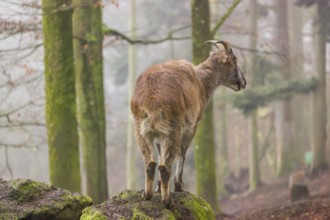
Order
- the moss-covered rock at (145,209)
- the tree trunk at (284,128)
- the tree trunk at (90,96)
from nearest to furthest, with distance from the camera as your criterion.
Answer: the moss-covered rock at (145,209) < the tree trunk at (90,96) < the tree trunk at (284,128)

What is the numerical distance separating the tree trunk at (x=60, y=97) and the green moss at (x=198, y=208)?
407 cm

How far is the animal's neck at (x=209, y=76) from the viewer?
784 centimetres

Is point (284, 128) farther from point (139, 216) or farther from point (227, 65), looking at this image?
point (139, 216)

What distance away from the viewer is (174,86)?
20.9 ft

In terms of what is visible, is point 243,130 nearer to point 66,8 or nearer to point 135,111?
point 66,8

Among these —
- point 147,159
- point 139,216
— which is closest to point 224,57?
point 147,159

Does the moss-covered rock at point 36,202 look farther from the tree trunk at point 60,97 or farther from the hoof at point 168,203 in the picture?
the tree trunk at point 60,97

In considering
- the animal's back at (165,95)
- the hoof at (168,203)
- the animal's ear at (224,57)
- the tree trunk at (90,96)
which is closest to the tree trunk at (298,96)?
the tree trunk at (90,96)

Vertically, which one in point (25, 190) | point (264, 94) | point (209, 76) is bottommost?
point (25, 190)

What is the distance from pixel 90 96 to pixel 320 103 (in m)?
9.72

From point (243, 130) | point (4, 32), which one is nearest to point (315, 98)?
point (4, 32)

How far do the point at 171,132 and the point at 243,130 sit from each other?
31.8 m

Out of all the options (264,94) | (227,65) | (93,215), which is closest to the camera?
(93,215)

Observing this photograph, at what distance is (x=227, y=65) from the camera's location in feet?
27.2
